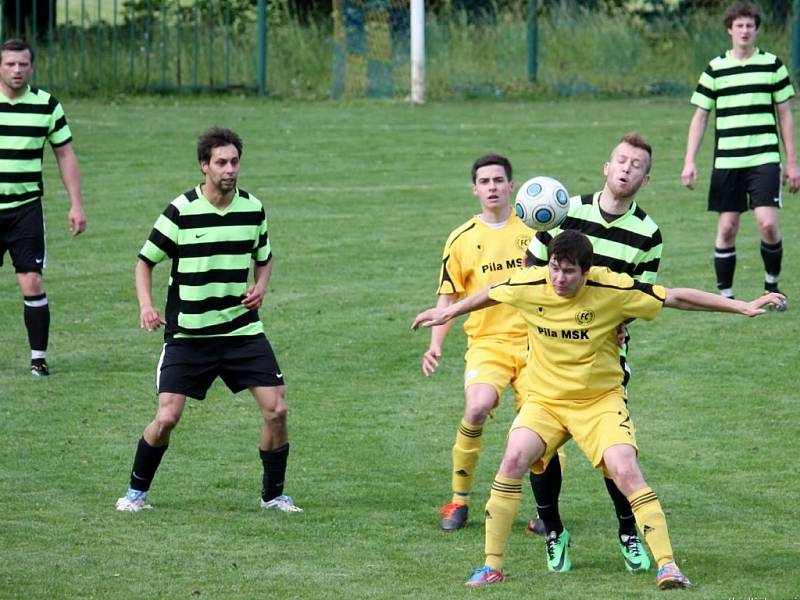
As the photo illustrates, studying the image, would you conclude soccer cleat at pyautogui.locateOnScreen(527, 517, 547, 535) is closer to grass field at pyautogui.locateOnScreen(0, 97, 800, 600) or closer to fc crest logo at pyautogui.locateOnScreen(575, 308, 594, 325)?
grass field at pyautogui.locateOnScreen(0, 97, 800, 600)

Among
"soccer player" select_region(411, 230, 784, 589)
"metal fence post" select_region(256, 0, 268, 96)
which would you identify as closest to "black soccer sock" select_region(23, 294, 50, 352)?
"soccer player" select_region(411, 230, 784, 589)

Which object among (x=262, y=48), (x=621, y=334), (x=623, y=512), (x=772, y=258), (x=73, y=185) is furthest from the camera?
(x=262, y=48)

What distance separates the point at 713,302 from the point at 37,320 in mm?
6211

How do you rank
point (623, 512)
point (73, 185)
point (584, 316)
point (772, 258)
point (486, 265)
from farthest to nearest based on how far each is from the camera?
point (772, 258), point (73, 185), point (486, 265), point (623, 512), point (584, 316)

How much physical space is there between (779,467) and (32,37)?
878 inches

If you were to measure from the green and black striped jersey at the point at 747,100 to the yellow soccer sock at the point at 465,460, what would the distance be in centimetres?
586

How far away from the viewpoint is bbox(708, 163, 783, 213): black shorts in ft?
44.1

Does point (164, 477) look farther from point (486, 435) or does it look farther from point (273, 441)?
point (486, 435)

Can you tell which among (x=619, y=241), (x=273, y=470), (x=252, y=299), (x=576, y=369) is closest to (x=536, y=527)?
(x=576, y=369)

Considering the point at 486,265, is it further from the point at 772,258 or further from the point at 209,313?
the point at 772,258

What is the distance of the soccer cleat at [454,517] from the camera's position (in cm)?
840

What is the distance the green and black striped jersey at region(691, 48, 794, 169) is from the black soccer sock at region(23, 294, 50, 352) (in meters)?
5.71

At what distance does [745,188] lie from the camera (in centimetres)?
1359

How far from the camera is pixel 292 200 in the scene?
64.0 ft
